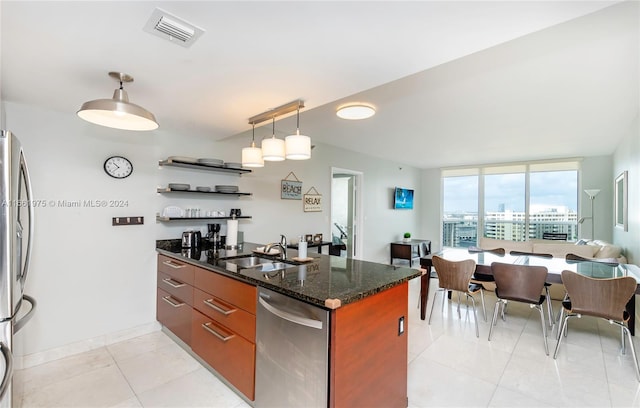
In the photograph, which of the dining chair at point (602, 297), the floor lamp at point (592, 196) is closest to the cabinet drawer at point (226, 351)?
the dining chair at point (602, 297)

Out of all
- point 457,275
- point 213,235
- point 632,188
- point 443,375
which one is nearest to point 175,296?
point 213,235

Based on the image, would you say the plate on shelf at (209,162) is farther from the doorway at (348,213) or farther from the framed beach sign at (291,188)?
the doorway at (348,213)

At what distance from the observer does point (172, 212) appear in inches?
123

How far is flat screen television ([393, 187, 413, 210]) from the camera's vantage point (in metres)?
6.62

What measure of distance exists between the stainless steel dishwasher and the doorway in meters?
3.94

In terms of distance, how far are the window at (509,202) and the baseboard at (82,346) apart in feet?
22.6

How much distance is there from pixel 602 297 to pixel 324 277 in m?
2.38

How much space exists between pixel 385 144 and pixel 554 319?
10.6ft

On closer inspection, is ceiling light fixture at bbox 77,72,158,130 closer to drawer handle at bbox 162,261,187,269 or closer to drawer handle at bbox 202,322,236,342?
drawer handle at bbox 162,261,187,269

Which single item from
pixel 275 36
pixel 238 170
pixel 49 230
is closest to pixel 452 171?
pixel 238 170

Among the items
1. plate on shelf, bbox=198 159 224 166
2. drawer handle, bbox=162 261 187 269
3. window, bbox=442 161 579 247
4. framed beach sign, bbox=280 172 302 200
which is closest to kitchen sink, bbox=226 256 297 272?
drawer handle, bbox=162 261 187 269

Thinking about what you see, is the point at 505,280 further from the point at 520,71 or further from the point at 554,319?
the point at 520,71

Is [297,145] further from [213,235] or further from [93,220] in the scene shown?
[93,220]

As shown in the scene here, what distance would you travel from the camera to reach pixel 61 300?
8.56 feet
